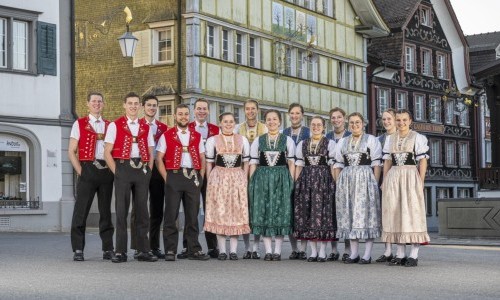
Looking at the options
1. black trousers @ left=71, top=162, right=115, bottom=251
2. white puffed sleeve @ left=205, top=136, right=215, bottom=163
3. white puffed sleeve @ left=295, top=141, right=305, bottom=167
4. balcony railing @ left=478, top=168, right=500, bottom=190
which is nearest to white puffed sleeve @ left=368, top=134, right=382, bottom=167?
white puffed sleeve @ left=295, top=141, right=305, bottom=167

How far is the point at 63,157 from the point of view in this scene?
29641mm

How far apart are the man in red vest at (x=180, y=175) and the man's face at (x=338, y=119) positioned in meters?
Answer: 1.87

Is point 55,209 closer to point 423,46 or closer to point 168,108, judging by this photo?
point 168,108

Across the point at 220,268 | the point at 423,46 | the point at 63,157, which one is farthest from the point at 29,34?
the point at 423,46

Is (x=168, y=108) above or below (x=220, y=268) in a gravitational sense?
above

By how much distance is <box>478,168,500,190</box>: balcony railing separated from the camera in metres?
34.2

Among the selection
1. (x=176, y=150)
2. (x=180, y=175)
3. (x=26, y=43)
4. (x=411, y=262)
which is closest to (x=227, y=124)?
(x=176, y=150)

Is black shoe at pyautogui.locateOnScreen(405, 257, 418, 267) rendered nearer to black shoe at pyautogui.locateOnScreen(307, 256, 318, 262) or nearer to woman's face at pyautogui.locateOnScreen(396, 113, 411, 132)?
black shoe at pyautogui.locateOnScreen(307, 256, 318, 262)

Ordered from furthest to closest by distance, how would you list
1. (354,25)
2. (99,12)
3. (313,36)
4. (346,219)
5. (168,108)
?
(354,25), (313,36), (99,12), (168,108), (346,219)

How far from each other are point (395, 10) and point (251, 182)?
138 feet

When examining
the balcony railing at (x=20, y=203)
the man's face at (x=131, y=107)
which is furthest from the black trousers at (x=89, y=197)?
the balcony railing at (x=20, y=203)

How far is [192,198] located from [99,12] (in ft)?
88.5

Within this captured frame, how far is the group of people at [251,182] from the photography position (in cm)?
1386

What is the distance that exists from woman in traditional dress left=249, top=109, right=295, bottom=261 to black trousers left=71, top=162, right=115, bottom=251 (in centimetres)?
197
